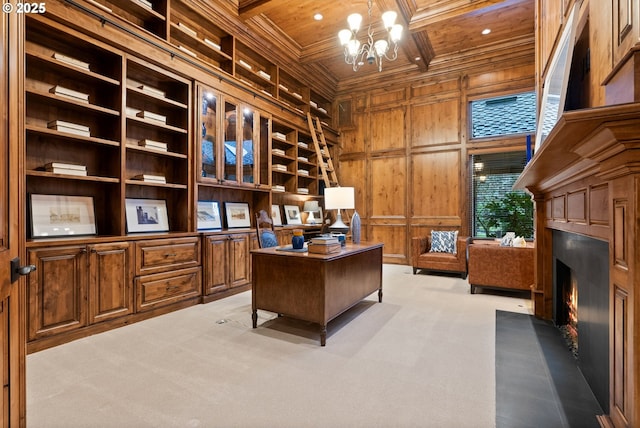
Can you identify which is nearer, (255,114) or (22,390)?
(22,390)

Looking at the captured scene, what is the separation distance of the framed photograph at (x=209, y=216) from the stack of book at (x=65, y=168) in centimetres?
138

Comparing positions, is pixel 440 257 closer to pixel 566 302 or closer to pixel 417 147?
pixel 566 302

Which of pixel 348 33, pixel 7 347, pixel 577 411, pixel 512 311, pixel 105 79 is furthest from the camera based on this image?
pixel 348 33

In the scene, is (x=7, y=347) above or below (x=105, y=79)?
below

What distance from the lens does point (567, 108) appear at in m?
1.95

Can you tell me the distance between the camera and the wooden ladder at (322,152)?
571 centimetres

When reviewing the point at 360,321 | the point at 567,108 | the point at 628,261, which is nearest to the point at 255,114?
the point at 360,321

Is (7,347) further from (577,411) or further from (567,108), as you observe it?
(567,108)

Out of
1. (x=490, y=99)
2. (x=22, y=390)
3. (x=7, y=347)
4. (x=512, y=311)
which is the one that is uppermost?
(x=490, y=99)

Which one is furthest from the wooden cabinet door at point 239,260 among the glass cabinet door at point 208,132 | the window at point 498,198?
the window at point 498,198

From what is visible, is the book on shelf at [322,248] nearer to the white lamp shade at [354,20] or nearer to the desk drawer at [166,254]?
the desk drawer at [166,254]

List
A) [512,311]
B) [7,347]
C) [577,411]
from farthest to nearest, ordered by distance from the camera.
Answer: [512,311]
[577,411]
[7,347]

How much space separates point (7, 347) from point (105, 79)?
265 centimetres

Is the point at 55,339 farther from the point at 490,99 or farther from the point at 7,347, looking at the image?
the point at 490,99
